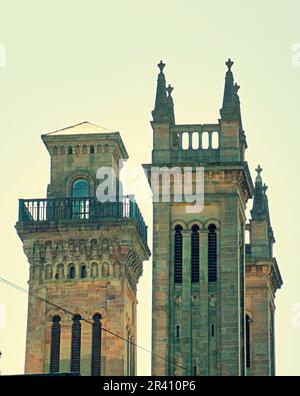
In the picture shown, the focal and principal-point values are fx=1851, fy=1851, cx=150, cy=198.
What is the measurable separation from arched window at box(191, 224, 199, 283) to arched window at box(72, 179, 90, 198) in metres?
14.7

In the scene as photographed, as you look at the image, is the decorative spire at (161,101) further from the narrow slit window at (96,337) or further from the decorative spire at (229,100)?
the narrow slit window at (96,337)

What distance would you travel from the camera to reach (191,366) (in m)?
75.5

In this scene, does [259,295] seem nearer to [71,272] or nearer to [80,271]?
[80,271]

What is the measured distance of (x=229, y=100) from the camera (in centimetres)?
8038

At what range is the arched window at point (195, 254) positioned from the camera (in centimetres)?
7719

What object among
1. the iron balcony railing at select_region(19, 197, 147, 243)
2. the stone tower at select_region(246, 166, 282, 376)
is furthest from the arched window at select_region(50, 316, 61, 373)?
the stone tower at select_region(246, 166, 282, 376)

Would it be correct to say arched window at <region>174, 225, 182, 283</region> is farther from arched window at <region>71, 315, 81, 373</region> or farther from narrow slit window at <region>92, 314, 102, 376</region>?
arched window at <region>71, 315, 81, 373</region>

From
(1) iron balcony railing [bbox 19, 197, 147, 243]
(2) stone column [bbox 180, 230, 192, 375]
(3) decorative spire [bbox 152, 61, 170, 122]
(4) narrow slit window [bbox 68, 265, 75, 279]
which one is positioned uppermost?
(3) decorative spire [bbox 152, 61, 170, 122]

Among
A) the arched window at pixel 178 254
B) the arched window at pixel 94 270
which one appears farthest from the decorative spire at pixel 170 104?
the arched window at pixel 94 270

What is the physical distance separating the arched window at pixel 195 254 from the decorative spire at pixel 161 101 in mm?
5103

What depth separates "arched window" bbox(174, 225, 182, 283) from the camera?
77.1m

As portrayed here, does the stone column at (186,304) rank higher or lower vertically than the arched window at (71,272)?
lower
